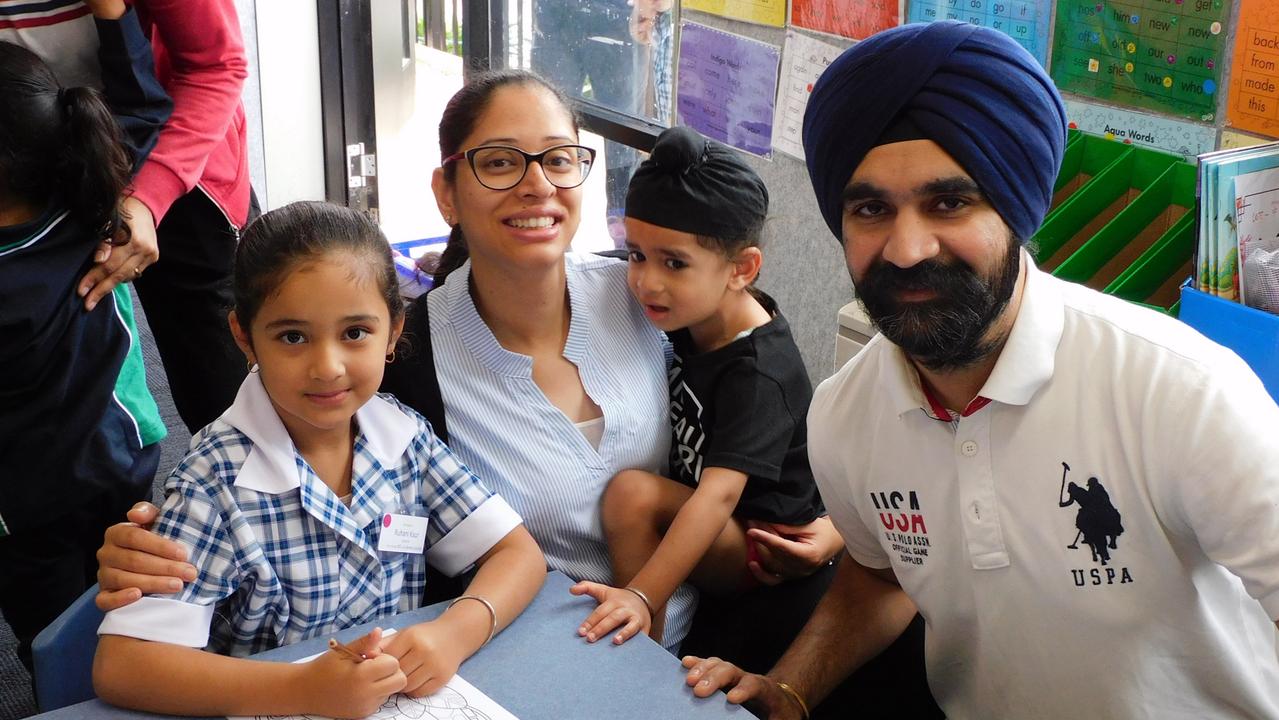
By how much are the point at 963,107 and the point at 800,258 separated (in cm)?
140

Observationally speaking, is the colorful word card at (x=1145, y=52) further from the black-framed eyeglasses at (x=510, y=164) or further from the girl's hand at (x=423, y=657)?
the girl's hand at (x=423, y=657)

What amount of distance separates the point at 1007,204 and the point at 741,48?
1.50 meters

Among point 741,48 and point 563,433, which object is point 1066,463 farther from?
point 741,48

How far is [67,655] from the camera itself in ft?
3.88

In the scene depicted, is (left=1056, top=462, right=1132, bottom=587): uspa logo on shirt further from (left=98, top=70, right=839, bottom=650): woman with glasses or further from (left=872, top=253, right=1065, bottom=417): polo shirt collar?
(left=98, top=70, right=839, bottom=650): woman with glasses

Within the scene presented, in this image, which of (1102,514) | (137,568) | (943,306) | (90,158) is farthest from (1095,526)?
(90,158)

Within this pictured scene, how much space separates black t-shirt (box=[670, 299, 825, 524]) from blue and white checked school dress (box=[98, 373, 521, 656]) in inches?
14.1

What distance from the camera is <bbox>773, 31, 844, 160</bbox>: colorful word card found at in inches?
93.4

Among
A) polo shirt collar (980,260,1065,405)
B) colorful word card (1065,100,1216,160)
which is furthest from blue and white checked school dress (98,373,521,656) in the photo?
colorful word card (1065,100,1216,160)

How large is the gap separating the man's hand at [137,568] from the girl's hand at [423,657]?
226mm

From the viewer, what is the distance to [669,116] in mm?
2885

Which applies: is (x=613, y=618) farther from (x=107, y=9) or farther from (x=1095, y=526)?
(x=107, y=9)

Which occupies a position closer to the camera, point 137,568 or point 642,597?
point 137,568

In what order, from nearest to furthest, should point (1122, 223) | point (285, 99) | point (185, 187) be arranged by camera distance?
point (1122, 223) < point (185, 187) < point (285, 99)
